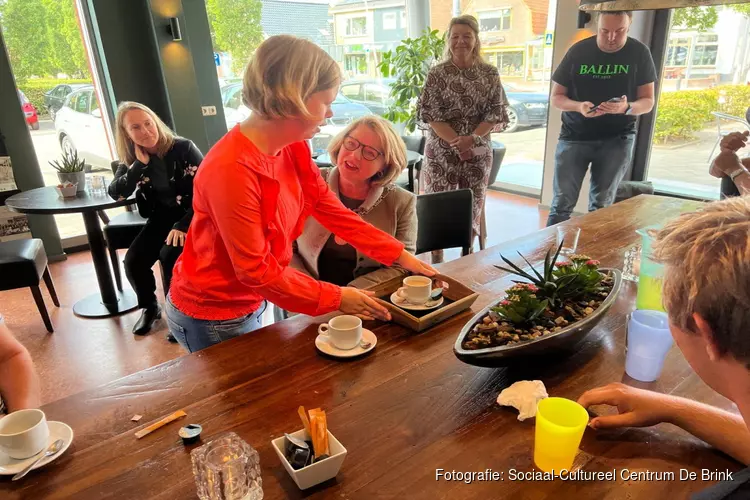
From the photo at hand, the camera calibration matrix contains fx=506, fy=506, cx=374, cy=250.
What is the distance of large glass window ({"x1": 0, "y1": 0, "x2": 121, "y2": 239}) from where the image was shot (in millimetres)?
3904

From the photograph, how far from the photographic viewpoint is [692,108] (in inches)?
162

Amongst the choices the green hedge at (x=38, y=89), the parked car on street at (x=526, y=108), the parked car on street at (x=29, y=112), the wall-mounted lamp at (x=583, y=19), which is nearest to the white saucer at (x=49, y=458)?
the parked car on street at (x=29, y=112)

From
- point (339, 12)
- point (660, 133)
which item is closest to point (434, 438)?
point (660, 133)

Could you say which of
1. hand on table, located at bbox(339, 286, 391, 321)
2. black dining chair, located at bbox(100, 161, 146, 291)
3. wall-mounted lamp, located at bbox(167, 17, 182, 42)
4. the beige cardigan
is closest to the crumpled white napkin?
hand on table, located at bbox(339, 286, 391, 321)

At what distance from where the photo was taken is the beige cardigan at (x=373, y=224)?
1.92 metres

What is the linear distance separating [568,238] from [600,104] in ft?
5.04

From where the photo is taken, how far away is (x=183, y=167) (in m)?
2.94

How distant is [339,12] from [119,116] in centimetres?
369

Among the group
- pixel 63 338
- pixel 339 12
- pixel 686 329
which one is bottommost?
pixel 63 338

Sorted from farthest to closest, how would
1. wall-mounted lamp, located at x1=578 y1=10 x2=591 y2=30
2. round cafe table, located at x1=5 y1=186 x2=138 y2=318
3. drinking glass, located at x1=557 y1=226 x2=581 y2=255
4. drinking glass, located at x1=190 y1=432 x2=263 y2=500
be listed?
wall-mounted lamp, located at x1=578 y1=10 x2=591 y2=30 < round cafe table, located at x1=5 y1=186 x2=138 y2=318 < drinking glass, located at x1=557 y1=226 x2=581 y2=255 < drinking glass, located at x1=190 y1=432 x2=263 y2=500

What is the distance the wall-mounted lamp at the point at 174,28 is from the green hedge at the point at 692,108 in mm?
4043

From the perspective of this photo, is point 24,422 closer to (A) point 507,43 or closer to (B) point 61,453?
(B) point 61,453

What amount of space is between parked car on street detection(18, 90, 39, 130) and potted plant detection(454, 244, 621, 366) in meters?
4.24

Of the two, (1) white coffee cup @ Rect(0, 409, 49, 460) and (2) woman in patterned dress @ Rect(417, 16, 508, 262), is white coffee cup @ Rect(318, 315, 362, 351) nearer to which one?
(1) white coffee cup @ Rect(0, 409, 49, 460)
